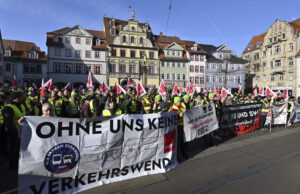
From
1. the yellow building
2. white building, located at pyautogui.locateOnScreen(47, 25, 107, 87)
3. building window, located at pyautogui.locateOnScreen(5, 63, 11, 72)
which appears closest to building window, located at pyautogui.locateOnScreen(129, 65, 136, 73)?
the yellow building

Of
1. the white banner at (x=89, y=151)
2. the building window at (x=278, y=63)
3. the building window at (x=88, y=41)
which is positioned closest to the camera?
the white banner at (x=89, y=151)

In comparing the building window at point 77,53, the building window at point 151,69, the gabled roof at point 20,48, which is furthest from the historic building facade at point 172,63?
the gabled roof at point 20,48

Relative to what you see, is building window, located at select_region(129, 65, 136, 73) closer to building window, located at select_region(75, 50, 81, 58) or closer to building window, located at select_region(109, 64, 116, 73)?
building window, located at select_region(109, 64, 116, 73)

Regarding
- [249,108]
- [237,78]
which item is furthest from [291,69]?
[249,108]

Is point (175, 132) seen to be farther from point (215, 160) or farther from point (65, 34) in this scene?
point (65, 34)

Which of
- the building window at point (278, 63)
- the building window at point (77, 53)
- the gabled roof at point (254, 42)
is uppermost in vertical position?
the gabled roof at point (254, 42)

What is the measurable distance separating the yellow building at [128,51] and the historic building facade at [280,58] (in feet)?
88.9

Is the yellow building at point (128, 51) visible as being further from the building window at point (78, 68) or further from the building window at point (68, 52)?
the building window at point (68, 52)

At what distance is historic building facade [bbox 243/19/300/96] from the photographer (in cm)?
3512

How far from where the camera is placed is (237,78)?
4219 cm

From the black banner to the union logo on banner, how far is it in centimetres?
350

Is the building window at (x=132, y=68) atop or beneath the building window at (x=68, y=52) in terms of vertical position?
beneath

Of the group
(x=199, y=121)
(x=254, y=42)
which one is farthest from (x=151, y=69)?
(x=254, y=42)

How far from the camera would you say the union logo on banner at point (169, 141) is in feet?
14.8
